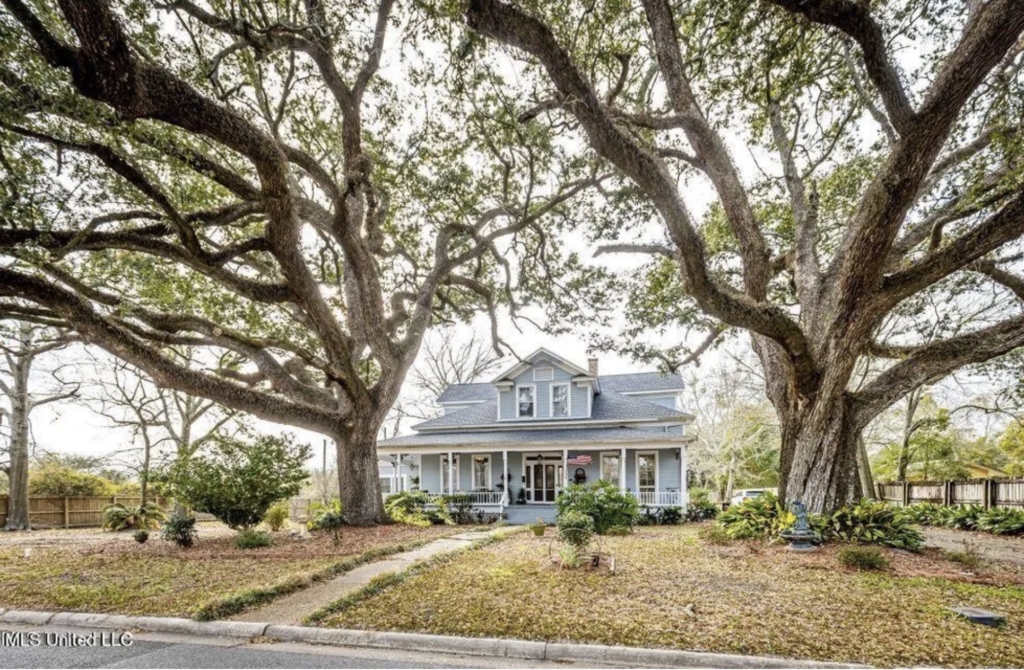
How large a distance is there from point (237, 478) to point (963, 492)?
21.0 metres

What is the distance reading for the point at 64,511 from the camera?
1728 cm

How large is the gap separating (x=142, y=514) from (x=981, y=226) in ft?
70.2

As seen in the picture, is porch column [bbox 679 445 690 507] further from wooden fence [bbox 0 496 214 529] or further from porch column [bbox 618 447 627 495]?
wooden fence [bbox 0 496 214 529]

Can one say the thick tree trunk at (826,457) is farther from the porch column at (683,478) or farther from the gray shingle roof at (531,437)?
the porch column at (683,478)

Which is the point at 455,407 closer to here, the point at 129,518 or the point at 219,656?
the point at 129,518

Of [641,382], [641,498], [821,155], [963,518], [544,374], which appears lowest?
[641,498]

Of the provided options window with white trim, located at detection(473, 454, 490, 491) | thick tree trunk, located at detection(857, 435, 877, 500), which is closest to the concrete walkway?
window with white trim, located at detection(473, 454, 490, 491)

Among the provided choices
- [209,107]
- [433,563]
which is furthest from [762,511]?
[209,107]

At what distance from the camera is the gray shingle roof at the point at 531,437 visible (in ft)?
57.5

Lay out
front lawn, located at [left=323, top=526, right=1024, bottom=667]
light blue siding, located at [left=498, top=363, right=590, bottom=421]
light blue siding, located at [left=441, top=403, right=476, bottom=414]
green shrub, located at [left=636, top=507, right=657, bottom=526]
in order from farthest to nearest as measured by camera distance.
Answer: light blue siding, located at [left=441, top=403, right=476, bottom=414], light blue siding, located at [left=498, top=363, right=590, bottom=421], green shrub, located at [left=636, top=507, right=657, bottom=526], front lawn, located at [left=323, top=526, right=1024, bottom=667]

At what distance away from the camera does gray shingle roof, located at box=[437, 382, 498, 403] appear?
24500 millimetres

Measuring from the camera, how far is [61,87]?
550 centimetres

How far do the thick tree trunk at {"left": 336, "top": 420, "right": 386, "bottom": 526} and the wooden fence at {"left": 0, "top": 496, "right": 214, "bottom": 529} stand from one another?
28.3ft

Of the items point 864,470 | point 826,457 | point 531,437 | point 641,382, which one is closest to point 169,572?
point 826,457
